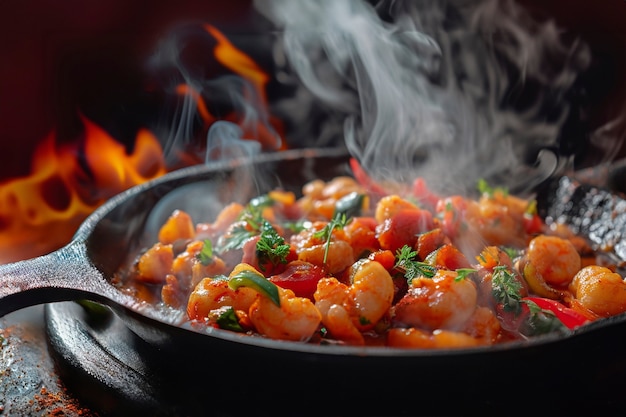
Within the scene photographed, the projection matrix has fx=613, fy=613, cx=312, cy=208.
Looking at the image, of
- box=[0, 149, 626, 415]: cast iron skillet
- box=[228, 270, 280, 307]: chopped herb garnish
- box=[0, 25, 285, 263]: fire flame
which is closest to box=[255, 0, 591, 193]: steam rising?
box=[0, 25, 285, 263]: fire flame

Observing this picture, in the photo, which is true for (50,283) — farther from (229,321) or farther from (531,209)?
(531,209)

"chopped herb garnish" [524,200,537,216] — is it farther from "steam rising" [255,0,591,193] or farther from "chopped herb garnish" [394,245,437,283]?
"chopped herb garnish" [394,245,437,283]

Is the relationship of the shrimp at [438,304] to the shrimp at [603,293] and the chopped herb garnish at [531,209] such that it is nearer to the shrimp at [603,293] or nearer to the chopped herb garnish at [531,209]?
the shrimp at [603,293]

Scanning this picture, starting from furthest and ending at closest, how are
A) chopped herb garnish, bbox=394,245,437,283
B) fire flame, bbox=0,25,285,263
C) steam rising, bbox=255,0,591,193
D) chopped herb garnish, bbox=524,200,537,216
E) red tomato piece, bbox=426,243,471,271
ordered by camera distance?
fire flame, bbox=0,25,285,263 < steam rising, bbox=255,0,591,193 < chopped herb garnish, bbox=524,200,537,216 < red tomato piece, bbox=426,243,471,271 < chopped herb garnish, bbox=394,245,437,283

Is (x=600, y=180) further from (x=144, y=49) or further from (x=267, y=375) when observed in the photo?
(x=144, y=49)

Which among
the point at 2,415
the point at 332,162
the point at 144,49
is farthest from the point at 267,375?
the point at 144,49
